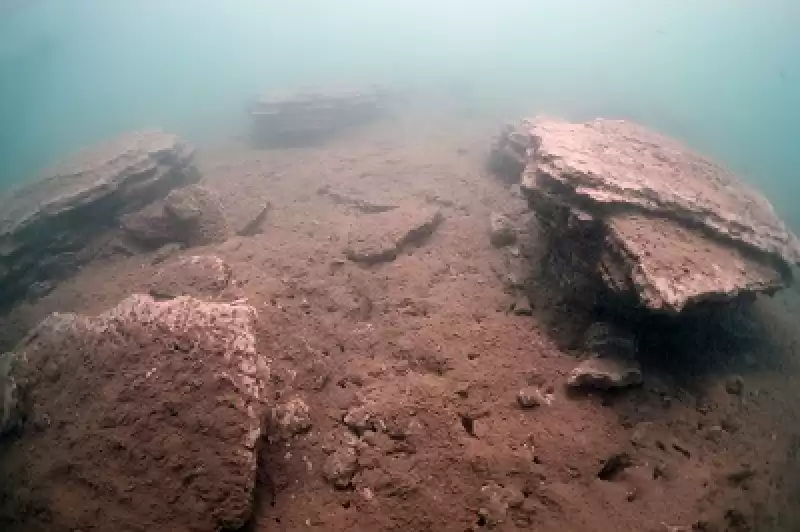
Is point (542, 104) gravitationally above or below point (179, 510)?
below

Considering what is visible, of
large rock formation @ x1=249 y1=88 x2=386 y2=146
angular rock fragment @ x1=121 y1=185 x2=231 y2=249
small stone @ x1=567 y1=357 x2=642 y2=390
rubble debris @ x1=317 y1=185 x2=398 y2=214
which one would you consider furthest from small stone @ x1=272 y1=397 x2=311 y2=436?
Result: large rock formation @ x1=249 y1=88 x2=386 y2=146

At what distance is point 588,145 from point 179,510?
6.73 metres

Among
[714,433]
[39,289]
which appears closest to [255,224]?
[39,289]

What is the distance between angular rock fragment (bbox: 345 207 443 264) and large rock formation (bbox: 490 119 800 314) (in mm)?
2062

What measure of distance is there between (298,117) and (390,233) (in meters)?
10.4

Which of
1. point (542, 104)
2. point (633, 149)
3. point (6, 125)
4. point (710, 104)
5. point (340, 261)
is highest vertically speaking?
point (633, 149)

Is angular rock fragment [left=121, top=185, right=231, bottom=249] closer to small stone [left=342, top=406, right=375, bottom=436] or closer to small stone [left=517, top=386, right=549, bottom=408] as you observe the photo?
small stone [left=342, top=406, right=375, bottom=436]

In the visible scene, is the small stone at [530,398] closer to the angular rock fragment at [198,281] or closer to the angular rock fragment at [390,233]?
the angular rock fragment at [390,233]

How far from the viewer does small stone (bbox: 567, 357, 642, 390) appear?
4.45 meters

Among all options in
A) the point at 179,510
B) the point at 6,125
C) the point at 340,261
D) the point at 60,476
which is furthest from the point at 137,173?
the point at 6,125

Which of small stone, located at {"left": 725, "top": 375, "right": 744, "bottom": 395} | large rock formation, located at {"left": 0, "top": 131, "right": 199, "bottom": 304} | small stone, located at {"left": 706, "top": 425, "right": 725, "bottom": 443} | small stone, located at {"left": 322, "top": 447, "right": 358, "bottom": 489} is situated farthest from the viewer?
large rock formation, located at {"left": 0, "top": 131, "right": 199, "bottom": 304}

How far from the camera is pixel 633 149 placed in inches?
267

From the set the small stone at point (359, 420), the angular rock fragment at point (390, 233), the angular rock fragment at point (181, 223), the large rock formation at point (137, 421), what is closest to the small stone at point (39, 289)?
the angular rock fragment at point (181, 223)

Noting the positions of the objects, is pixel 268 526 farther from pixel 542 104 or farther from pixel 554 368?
pixel 542 104
